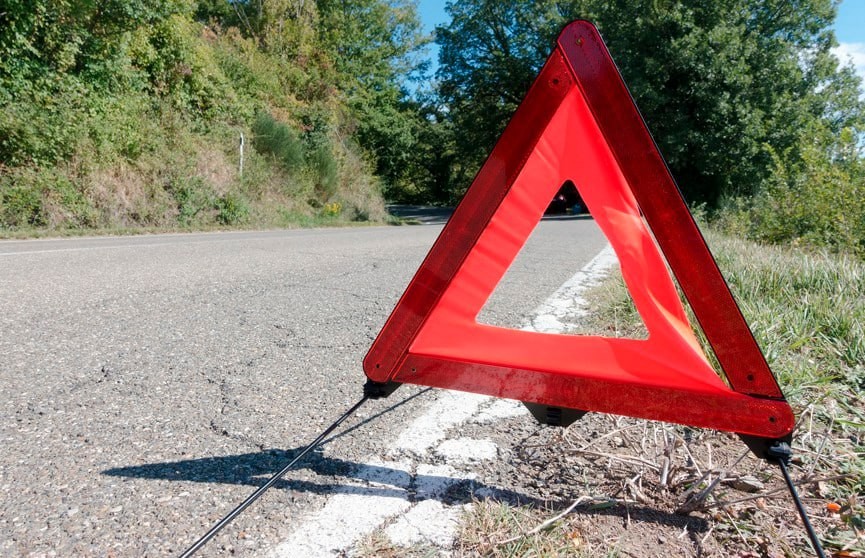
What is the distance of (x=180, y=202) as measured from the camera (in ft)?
44.2

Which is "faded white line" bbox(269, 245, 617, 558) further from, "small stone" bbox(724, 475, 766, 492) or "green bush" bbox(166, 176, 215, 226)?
"green bush" bbox(166, 176, 215, 226)

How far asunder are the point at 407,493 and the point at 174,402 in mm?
1139

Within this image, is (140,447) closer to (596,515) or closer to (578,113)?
(596,515)

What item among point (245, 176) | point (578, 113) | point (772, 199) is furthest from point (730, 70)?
point (578, 113)

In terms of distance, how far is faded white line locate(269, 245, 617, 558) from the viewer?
1365mm

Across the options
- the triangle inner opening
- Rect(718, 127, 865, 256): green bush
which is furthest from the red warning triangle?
Rect(718, 127, 865, 256): green bush

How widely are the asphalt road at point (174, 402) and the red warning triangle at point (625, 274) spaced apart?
517mm

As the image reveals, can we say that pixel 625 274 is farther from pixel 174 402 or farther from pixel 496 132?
pixel 496 132

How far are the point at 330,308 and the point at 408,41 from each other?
41124 mm

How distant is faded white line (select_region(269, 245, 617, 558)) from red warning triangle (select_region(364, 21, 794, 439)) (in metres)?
0.31

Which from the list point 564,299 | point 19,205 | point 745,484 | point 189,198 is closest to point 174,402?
point 745,484

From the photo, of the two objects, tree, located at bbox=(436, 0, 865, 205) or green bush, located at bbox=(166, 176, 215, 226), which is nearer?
green bush, located at bbox=(166, 176, 215, 226)

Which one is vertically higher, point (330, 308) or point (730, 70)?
point (730, 70)

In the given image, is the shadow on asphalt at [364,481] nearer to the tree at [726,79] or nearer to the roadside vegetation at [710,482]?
the roadside vegetation at [710,482]
